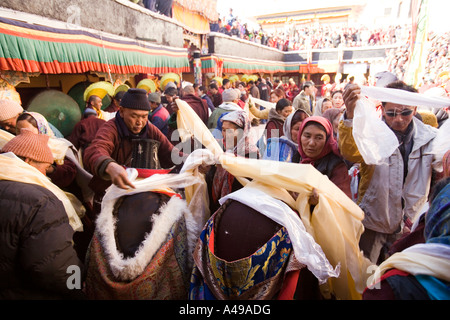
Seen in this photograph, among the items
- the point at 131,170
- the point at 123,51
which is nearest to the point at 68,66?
the point at 123,51

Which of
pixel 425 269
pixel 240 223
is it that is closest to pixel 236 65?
pixel 240 223

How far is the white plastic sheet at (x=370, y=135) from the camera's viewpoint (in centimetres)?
187

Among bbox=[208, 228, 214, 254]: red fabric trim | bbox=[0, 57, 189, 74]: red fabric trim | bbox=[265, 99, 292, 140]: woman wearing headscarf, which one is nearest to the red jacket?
bbox=[208, 228, 214, 254]: red fabric trim

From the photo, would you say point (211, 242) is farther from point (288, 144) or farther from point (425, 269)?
point (288, 144)

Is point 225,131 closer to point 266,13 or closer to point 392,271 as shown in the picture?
point 392,271

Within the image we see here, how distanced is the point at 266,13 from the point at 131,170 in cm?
5082

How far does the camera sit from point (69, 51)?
5211 mm

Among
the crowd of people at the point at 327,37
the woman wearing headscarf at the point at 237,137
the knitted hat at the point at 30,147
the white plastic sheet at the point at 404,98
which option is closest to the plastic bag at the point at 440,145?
the white plastic sheet at the point at 404,98

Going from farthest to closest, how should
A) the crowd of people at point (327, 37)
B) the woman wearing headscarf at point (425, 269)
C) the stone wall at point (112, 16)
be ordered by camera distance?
1. the crowd of people at point (327, 37)
2. the stone wall at point (112, 16)
3. the woman wearing headscarf at point (425, 269)

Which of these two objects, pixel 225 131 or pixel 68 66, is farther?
pixel 68 66

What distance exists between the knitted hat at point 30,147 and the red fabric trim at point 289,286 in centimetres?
174

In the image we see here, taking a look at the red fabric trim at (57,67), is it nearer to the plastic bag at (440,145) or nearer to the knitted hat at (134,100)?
the knitted hat at (134,100)

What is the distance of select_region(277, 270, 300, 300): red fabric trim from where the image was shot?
145cm

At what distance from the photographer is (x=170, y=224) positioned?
1.65 meters
